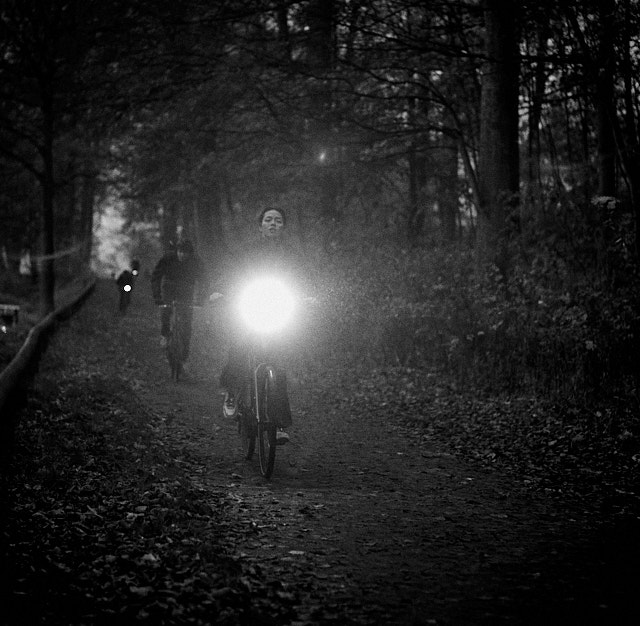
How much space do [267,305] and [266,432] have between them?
4.15 feet

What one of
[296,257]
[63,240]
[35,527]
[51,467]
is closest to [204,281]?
[296,257]

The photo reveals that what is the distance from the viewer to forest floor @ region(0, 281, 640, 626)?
4258mm

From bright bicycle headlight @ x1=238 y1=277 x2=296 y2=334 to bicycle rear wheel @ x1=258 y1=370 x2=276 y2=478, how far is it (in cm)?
51

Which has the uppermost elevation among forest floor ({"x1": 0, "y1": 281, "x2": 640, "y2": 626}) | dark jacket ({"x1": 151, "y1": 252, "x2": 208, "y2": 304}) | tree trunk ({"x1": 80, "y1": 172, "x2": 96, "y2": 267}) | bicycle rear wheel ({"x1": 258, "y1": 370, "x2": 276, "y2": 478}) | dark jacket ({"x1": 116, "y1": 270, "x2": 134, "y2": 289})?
tree trunk ({"x1": 80, "y1": 172, "x2": 96, "y2": 267})

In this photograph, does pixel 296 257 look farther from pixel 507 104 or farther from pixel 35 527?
pixel 507 104

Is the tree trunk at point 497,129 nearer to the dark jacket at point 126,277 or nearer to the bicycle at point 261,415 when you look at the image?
the bicycle at point 261,415

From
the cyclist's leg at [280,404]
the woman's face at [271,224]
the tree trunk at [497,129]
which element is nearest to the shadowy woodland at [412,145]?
the tree trunk at [497,129]

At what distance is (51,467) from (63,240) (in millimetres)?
35938

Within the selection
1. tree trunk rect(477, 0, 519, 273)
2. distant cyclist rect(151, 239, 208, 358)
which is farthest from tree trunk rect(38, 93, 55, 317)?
tree trunk rect(477, 0, 519, 273)

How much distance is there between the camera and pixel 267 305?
777 cm

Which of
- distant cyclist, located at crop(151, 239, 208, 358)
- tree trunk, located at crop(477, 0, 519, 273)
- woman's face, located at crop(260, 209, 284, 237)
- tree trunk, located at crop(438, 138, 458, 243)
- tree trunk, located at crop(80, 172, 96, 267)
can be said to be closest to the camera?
woman's face, located at crop(260, 209, 284, 237)

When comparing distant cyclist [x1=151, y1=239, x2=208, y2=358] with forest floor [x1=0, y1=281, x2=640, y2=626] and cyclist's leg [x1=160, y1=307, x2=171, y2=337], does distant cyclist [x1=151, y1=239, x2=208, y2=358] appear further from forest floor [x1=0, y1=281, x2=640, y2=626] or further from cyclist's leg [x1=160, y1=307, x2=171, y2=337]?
forest floor [x1=0, y1=281, x2=640, y2=626]

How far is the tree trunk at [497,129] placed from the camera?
13.3 meters

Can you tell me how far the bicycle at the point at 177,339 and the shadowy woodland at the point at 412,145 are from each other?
2611mm
